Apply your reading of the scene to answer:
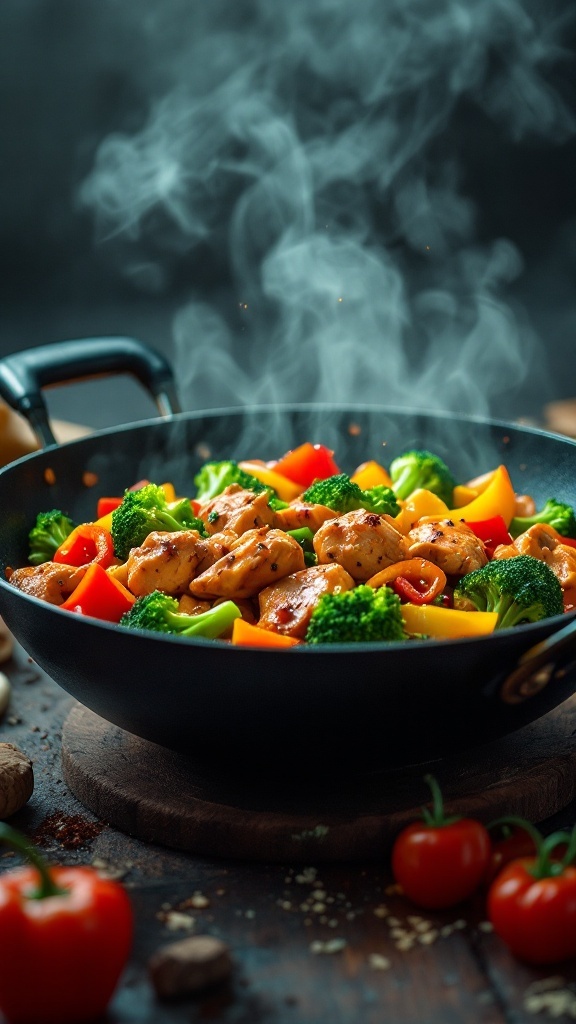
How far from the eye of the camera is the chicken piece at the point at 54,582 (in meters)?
3.35

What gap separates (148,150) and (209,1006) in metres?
5.14

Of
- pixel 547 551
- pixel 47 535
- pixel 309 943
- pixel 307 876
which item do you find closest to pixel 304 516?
pixel 547 551

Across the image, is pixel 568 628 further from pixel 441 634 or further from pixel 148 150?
pixel 148 150

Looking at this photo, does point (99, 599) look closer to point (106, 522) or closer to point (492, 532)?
point (106, 522)

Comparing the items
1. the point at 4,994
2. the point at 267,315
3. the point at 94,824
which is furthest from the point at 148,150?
the point at 4,994

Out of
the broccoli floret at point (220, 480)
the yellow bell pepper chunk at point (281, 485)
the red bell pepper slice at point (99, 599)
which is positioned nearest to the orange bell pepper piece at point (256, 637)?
the red bell pepper slice at point (99, 599)

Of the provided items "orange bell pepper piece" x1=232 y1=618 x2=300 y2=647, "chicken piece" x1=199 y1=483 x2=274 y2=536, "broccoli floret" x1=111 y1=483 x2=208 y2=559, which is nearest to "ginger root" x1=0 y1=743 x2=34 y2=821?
"broccoli floret" x1=111 y1=483 x2=208 y2=559

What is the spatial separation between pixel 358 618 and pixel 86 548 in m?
1.13

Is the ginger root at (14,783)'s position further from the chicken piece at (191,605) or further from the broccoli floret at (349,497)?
the broccoli floret at (349,497)

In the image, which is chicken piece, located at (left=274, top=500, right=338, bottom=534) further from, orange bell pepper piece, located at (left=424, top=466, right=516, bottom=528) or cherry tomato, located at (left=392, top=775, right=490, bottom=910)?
cherry tomato, located at (left=392, top=775, right=490, bottom=910)

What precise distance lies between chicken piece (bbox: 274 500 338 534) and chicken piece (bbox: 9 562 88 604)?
2.12ft

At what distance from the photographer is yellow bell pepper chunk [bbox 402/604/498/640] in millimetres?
2984

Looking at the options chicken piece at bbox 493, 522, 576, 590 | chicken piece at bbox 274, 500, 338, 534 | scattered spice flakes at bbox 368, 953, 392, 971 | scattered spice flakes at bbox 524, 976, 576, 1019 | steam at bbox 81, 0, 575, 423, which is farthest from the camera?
steam at bbox 81, 0, 575, 423

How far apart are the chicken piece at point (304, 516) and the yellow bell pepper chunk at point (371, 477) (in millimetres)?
591
